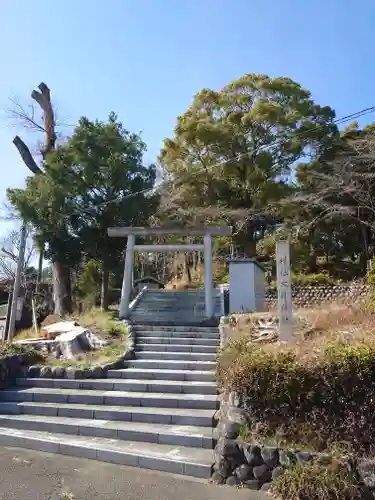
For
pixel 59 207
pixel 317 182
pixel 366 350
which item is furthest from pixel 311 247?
pixel 366 350

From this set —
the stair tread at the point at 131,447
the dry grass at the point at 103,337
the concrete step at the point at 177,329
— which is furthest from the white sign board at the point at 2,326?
the stair tread at the point at 131,447

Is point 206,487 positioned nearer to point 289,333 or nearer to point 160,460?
point 160,460

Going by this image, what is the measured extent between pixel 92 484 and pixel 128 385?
9.40ft

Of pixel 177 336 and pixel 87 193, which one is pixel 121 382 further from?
pixel 87 193

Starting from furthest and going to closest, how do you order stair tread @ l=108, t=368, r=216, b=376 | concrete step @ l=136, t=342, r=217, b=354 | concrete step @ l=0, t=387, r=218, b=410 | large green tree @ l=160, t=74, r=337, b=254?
large green tree @ l=160, t=74, r=337, b=254
concrete step @ l=136, t=342, r=217, b=354
stair tread @ l=108, t=368, r=216, b=376
concrete step @ l=0, t=387, r=218, b=410

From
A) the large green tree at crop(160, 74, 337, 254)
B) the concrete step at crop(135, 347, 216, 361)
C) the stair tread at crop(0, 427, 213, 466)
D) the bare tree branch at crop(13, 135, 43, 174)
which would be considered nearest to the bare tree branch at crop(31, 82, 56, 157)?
the bare tree branch at crop(13, 135, 43, 174)

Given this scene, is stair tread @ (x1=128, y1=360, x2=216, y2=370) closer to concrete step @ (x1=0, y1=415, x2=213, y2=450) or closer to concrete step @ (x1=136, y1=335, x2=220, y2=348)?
concrete step @ (x1=136, y1=335, x2=220, y2=348)

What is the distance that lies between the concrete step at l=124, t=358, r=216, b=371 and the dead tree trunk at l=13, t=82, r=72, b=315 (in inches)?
305

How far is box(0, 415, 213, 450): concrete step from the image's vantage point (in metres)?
5.88

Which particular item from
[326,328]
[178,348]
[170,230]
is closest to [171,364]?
[178,348]

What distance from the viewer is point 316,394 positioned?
16.3 feet

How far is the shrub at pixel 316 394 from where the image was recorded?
15.5 ft

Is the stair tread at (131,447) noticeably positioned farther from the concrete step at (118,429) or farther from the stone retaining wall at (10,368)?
the stone retaining wall at (10,368)

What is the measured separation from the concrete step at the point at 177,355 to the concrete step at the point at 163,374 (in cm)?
65
